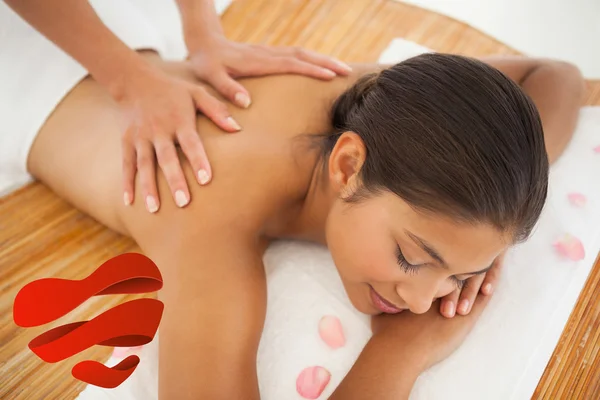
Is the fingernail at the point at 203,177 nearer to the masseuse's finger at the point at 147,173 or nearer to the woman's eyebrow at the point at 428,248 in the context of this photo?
the masseuse's finger at the point at 147,173

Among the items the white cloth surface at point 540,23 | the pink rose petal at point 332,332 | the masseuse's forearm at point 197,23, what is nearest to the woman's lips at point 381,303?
the pink rose petal at point 332,332

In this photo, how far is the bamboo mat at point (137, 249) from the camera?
3.58 feet

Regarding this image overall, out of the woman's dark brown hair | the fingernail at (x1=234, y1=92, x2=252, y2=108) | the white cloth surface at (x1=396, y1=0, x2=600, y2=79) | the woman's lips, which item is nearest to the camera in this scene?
the woman's dark brown hair

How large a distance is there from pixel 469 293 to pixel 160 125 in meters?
0.66

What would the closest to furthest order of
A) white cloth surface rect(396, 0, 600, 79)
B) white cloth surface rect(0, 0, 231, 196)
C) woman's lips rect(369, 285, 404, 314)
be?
woman's lips rect(369, 285, 404, 314) < white cloth surface rect(0, 0, 231, 196) < white cloth surface rect(396, 0, 600, 79)

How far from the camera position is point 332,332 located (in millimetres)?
1096

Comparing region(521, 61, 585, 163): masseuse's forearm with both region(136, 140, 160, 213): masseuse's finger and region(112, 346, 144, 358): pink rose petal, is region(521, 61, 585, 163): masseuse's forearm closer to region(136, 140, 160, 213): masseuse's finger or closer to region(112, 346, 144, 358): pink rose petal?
region(136, 140, 160, 213): masseuse's finger

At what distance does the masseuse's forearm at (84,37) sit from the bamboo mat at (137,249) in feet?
1.21

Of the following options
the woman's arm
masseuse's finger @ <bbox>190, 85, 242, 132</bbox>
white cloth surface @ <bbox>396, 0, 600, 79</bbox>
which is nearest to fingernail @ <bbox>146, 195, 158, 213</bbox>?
masseuse's finger @ <bbox>190, 85, 242, 132</bbox>

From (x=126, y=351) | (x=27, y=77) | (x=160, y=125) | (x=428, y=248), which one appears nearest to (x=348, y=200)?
(x=428, y=248)

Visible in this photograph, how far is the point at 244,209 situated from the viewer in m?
1.01

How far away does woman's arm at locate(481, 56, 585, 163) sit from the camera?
1.28 m

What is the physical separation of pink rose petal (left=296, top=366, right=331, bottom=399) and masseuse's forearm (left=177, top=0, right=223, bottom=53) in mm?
733

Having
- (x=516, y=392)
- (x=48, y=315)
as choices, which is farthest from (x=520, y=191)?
(x=48, y=315)
